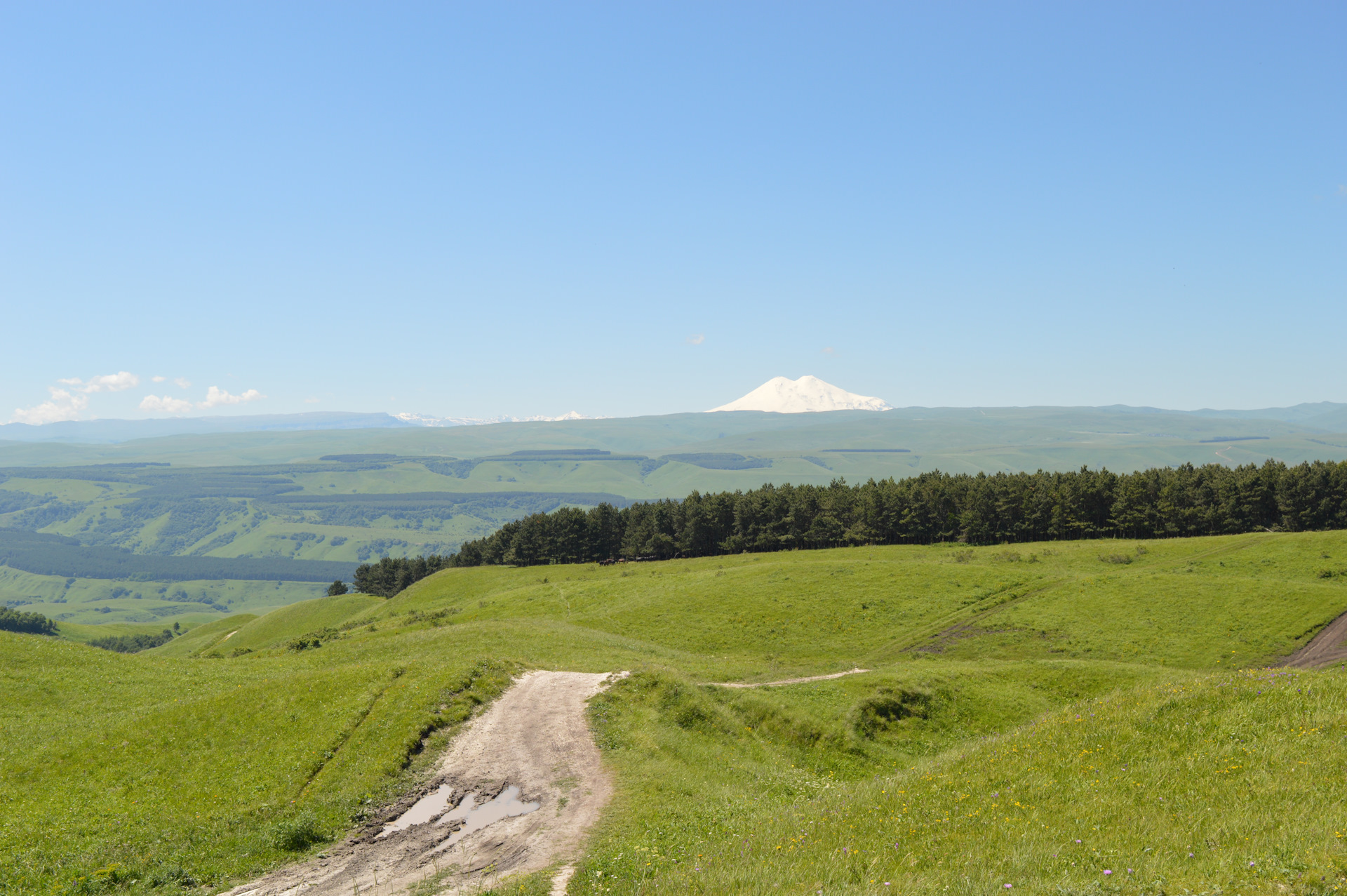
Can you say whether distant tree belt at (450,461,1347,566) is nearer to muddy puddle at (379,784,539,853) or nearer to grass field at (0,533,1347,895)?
grass field at (0,533,1347,895)

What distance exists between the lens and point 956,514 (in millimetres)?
126062

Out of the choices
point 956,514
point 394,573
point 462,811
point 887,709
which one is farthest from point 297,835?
point 394,573

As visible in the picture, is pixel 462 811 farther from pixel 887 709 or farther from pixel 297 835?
pixel 887 709

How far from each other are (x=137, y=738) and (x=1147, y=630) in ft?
241

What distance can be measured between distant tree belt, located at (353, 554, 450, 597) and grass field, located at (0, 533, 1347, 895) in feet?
381

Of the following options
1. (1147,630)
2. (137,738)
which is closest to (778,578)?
(1147,630)

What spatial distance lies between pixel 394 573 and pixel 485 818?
167011 mm

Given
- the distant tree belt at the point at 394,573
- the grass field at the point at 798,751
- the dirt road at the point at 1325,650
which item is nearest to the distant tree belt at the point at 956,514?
the distant tree belt at the point at 394,573

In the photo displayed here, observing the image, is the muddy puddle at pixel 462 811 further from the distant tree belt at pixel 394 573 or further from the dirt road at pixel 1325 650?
the distant tree belt at pixel 394 573

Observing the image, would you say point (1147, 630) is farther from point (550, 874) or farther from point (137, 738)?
point (137, 738)

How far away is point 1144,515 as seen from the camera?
110 metres

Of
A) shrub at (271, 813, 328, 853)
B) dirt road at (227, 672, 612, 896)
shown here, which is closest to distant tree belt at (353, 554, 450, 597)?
dirt road at (227, 672, 612, 896)

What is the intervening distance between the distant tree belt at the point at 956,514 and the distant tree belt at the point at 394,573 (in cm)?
2354

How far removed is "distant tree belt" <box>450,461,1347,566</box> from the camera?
4321 inches
